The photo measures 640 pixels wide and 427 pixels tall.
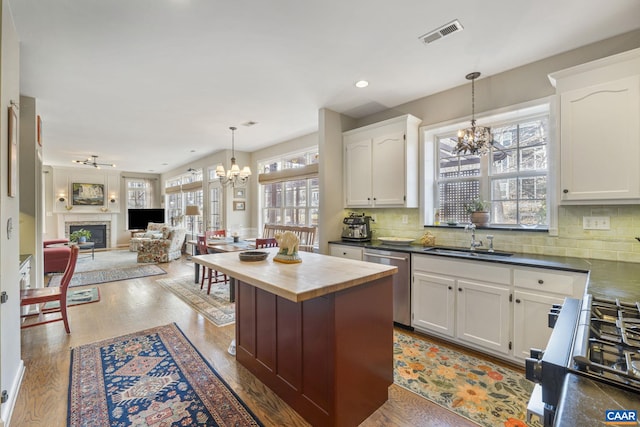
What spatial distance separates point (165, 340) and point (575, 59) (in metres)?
4.63

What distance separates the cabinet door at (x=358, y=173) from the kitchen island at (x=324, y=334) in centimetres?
183

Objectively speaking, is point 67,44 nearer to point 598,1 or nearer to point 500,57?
point 500,57

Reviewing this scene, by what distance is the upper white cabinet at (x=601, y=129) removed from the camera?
81.3 inches

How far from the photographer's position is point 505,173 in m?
3.07

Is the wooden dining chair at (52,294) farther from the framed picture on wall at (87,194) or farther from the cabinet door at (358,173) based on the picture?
the framed picture on wall at (87,194)

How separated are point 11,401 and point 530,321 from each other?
3.75 meters

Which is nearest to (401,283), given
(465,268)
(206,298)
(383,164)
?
(465,268)

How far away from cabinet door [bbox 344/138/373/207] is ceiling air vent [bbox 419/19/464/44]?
5.00ft

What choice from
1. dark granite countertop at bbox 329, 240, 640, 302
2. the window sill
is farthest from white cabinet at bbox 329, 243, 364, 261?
the window sill

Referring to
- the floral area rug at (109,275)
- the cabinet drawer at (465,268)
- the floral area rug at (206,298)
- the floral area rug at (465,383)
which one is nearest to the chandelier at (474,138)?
the cabinet drawer at (465,268)

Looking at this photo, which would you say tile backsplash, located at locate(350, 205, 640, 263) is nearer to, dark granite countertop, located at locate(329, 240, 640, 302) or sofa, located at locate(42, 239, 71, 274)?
dark granite countertop, located at locate(329, 240, 640, 302)

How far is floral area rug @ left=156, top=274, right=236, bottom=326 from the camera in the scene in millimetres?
3574

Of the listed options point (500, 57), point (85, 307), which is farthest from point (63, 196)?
point (500, 57)

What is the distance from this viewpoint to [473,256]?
2627mm
